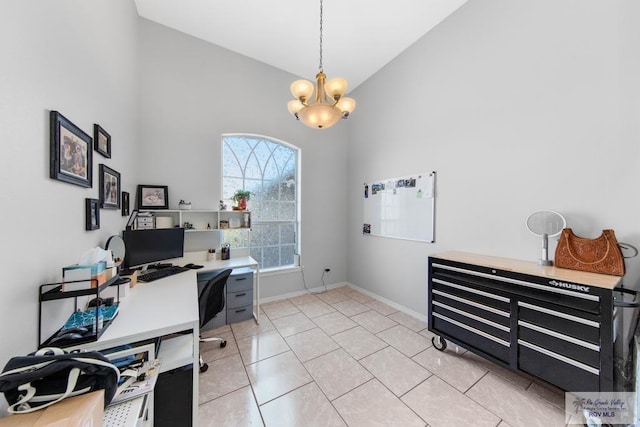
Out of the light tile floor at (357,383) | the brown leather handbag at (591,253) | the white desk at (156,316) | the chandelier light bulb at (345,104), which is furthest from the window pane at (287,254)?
the brown leather handbag at (591,253)

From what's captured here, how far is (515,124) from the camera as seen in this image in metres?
2.05

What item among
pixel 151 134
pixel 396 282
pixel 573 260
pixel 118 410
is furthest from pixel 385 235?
pixel 151 134

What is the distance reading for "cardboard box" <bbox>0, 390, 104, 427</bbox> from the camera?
66cm

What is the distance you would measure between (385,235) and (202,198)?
258 centimetres

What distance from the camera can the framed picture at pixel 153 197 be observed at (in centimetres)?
259

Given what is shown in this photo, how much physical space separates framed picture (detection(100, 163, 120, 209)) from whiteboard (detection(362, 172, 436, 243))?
3.04 meters

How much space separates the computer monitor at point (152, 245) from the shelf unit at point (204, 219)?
9.0 inches

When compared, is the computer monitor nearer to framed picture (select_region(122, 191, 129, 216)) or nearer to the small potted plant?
framed picture (select_region(122, 191, 129, 216))

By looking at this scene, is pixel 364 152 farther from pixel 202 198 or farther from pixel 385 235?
pixel 202 198

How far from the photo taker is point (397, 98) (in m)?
3.15

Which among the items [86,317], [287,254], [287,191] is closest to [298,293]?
[287,254]

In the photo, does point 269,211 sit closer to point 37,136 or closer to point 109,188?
point 109,188

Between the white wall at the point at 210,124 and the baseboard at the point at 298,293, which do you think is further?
the baseboard at the point at 298,293

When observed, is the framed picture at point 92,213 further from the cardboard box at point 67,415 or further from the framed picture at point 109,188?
the cardboard box at point 67,415
